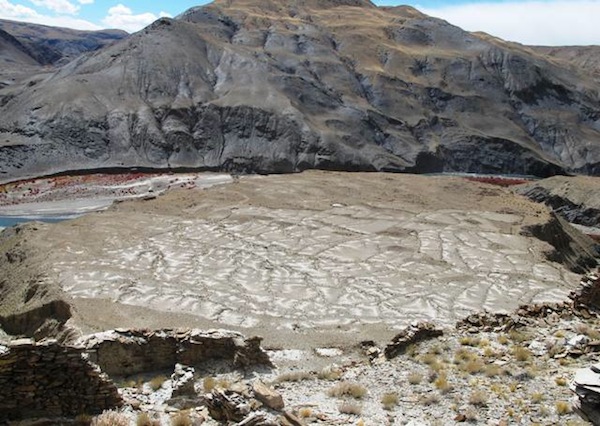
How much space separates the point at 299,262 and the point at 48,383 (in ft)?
51.3

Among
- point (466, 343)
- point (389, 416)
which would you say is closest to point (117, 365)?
point (389, 416)

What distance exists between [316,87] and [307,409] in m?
67.1

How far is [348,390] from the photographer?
418 inches

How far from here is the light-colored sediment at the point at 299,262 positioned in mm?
19234

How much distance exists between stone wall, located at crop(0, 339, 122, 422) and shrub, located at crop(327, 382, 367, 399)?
3.42m

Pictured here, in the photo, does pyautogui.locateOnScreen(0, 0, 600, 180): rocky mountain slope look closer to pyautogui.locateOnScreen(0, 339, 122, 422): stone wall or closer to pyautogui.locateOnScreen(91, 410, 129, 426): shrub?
pyautogui.locateOnScreen(0, 339, 122, 422): stone wall

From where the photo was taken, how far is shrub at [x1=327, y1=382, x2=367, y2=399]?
34.5ft

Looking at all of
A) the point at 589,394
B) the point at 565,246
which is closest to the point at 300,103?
the point at 565,246

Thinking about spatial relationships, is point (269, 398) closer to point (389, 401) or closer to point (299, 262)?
point (389, 401)

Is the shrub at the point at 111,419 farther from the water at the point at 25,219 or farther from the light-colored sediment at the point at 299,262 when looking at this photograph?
the water at the point at 25,219

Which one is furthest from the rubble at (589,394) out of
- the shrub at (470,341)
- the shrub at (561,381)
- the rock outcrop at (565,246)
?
the rock outcrop at (565,246)

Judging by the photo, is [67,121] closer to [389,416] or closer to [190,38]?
[190,38]

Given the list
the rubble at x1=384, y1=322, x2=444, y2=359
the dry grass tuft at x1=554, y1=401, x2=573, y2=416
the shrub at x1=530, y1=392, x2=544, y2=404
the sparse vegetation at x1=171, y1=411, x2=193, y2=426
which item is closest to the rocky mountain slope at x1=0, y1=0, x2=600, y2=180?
the rubble at x1=384, y1=322, x2=444, y2=359

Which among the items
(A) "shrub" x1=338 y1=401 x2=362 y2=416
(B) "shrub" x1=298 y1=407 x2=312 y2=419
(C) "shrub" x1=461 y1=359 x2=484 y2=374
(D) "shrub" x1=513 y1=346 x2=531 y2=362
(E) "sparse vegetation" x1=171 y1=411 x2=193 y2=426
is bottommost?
(E) "sparse vegetation" x1=171 y1=411 x2=193 y2=426
